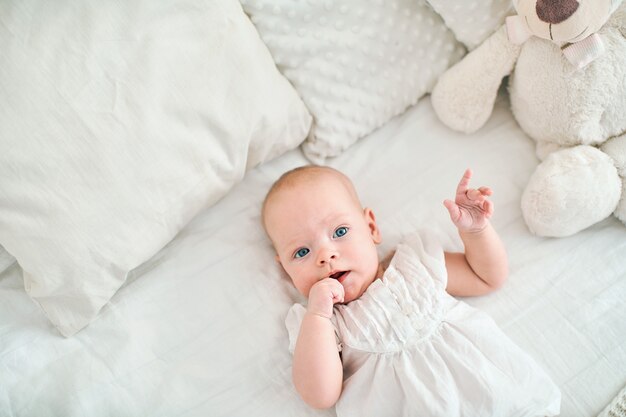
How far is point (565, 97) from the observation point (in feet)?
3.27

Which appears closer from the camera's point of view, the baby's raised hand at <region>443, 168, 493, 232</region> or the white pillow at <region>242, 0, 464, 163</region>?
the baby's raised hand at <region>443, 168, 493, 232</region>

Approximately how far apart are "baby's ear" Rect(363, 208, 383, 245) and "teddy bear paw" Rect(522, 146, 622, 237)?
32cm

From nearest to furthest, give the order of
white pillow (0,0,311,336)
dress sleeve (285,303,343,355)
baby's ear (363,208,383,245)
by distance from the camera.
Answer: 1. white pillow (0,0,311,336)
2. dress sleeve (285,303,343,355)
3. baby's ear (363,208,383,245)

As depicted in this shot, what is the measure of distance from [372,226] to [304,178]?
0.18 metres

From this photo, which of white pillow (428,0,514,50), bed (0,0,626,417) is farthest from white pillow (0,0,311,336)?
white pillow (428,0,514,50)

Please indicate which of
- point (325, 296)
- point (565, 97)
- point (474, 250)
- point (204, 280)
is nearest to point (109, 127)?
point (204, 280)

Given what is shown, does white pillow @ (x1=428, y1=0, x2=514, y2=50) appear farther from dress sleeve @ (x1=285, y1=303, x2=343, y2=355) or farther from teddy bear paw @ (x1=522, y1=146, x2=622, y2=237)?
dress sleeve @ (x1=285, y1=303, x2=343, y2=355)

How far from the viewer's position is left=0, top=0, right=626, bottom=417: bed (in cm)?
86

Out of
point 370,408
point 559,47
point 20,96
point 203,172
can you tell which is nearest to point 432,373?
point 370,408

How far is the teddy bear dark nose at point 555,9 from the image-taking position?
0.85m

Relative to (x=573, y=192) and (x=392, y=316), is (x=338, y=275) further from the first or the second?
(x=573, y=192)

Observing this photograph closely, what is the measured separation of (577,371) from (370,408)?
0.40 meters

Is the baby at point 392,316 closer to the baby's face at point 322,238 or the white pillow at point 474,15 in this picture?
the baby's face at point 322,238

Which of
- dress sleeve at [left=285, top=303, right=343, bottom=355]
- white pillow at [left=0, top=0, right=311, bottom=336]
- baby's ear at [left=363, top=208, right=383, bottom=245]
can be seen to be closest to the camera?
white pillow at [left=0, top=0, right=311, bottom=336]
